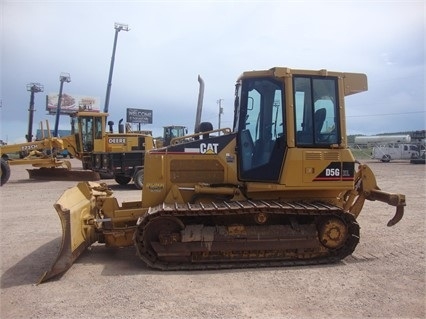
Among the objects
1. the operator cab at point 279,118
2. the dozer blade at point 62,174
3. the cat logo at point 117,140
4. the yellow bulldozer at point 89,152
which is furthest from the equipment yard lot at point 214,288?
the dozer blade at point 62,174

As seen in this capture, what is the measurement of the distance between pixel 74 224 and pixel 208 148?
2377 millimetres

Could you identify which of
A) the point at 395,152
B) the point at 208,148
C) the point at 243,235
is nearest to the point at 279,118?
the point at 208,148

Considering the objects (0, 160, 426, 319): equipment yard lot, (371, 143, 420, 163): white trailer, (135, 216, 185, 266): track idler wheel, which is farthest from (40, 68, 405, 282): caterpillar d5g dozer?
(371, 143, 420, 163): white trailer

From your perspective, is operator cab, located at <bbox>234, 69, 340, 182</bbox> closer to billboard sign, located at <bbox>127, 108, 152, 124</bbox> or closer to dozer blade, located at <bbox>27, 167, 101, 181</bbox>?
dozer blade, located at <bbox>27, 167, 101, 181</bbox>

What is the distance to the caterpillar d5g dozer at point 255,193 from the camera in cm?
570

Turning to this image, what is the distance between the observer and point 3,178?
17.3 metres

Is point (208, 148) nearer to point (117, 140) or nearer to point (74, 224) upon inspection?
point (74, 224)

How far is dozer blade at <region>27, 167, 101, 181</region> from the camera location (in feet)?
60.3

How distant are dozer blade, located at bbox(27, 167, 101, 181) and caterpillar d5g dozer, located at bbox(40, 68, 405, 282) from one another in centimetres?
1205

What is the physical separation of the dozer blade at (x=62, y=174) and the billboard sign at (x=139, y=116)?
192 feet

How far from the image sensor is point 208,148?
256 inches

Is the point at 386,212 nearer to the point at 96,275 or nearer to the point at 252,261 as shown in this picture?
the point at 252,261

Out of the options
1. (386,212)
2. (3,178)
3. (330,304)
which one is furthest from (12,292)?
(3,178)

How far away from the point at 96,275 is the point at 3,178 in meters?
14.2
